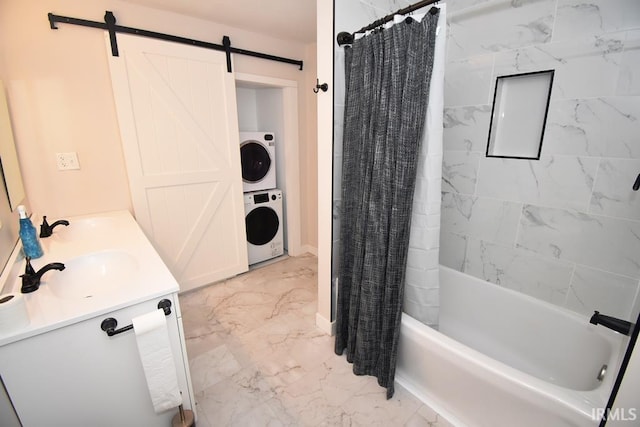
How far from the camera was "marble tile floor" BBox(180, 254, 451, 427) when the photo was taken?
1.47 metres

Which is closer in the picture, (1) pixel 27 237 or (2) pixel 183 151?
(1) pixel 27 237

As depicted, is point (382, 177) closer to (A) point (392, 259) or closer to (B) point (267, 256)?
(A) point (392, 259)

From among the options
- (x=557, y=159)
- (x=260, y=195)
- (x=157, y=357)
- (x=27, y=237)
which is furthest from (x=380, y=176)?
(x=260, y=195)

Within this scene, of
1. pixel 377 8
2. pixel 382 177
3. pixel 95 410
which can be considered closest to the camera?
pixel 95 410

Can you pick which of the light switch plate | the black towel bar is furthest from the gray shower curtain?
the light switch plate

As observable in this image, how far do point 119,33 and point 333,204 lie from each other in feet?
6.40

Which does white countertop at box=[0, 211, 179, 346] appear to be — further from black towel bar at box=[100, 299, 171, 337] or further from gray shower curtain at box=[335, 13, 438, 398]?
gray shower curtain at box=[335, 13, 438, 398]

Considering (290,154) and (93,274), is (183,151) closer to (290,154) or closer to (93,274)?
(290,154)

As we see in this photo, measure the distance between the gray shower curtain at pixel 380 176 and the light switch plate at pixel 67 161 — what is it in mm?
1922

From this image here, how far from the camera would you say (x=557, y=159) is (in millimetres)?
1580

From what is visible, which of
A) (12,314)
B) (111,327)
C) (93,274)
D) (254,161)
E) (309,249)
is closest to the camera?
(12,314)

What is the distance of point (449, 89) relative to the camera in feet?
6.48

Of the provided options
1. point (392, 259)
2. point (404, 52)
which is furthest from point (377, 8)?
point (392, 259)

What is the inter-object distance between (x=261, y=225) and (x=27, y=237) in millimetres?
1992
